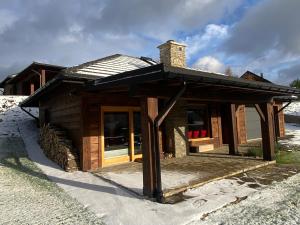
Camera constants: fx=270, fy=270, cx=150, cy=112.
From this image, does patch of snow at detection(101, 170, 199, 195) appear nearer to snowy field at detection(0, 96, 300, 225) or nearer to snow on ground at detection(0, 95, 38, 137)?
snowy field at detection(0, 96, 300, 225)

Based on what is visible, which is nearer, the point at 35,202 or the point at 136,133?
the point at 35,202

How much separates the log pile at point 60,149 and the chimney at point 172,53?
542 centimetres

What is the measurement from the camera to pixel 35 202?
493cm

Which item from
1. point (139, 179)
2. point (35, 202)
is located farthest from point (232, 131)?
point (35, 202)

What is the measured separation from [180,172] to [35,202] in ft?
11.6

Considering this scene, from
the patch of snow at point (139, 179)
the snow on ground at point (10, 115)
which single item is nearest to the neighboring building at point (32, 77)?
the snow on ground at point (10, 115)

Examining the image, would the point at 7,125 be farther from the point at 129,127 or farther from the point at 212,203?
the point at 212,203

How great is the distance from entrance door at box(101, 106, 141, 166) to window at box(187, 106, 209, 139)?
3.21m

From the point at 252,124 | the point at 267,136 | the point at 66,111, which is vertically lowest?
the point at 267,136

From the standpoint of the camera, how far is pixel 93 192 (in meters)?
5.49

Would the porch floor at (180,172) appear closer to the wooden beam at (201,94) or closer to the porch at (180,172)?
the porch at (180,172)

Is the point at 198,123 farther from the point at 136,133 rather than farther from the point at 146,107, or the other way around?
the point at 146,107

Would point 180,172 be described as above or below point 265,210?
above

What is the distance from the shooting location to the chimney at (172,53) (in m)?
11.5
